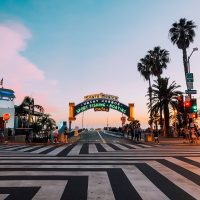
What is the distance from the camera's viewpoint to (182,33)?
46.8 m

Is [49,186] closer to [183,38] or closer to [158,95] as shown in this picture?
[183,38]

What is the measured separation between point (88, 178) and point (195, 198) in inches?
129

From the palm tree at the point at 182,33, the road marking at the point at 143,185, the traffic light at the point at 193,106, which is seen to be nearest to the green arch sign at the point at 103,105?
the palm tree at the point at 182,33

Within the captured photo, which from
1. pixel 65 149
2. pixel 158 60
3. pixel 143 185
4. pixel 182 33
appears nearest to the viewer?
pixel 143 185

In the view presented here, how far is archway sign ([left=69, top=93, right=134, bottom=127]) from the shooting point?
5053cm

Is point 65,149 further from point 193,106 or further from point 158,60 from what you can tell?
point 158,60

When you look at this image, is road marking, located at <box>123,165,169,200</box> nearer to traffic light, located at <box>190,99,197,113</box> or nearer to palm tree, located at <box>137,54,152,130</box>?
traffic light, located at <box>190,99,197,113</box>

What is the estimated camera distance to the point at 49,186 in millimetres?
8023

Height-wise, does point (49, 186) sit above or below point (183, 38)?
below

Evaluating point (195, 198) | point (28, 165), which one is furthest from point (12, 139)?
point (195, 198)

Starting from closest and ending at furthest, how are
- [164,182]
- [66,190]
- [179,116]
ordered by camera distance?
[66,190]
[164,182]
[179,116]

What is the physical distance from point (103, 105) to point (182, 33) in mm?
14965

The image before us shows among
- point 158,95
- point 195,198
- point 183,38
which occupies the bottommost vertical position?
point 195,198

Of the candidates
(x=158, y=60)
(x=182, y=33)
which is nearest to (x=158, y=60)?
(x=158, y=60)
